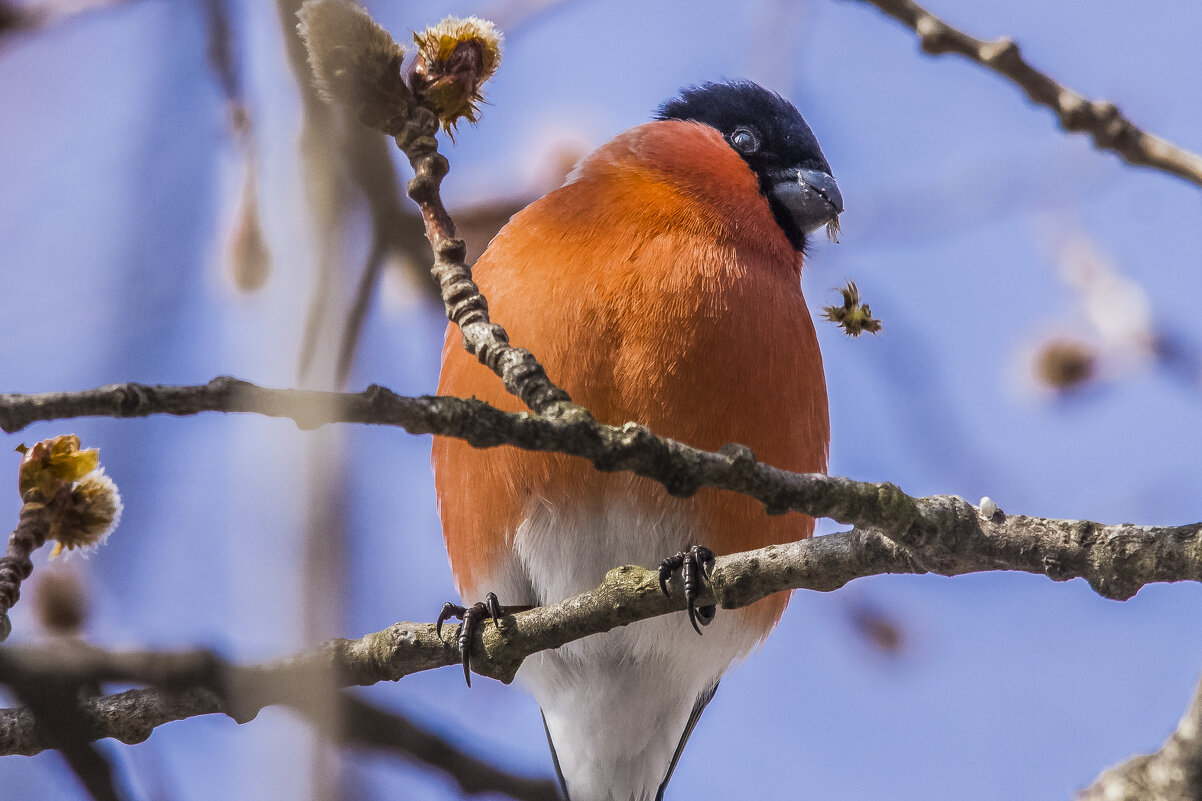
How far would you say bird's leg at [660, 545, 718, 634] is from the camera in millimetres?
2279

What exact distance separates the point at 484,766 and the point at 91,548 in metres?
0.84

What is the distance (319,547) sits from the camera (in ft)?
4.55

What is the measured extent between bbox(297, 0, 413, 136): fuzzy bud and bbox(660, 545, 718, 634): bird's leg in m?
1.03

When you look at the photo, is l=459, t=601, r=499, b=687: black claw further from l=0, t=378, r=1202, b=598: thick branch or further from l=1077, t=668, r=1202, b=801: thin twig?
l=1077, t=668, r=1202, b=801: thin twig

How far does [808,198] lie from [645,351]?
1.15 metres

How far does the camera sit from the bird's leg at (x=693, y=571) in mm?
2279

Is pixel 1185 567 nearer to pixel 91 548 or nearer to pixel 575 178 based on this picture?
pixel 91 548

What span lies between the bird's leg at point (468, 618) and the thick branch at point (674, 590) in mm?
62

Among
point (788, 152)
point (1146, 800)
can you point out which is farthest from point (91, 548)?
point (788, 152)

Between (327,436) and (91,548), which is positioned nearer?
(327,436)

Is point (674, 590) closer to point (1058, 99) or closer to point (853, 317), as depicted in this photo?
point (853, 317)

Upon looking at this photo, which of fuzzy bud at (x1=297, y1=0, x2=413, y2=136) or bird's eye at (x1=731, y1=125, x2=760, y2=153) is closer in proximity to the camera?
fuzzy bud at (x1=297, y1=0, x2=413, y2=136)

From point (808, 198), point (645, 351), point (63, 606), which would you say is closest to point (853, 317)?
point (645, 351)

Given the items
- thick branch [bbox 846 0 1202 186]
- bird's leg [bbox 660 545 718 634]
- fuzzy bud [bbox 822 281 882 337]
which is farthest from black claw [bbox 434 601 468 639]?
thick branch [bbox 846 0 1202 186]
